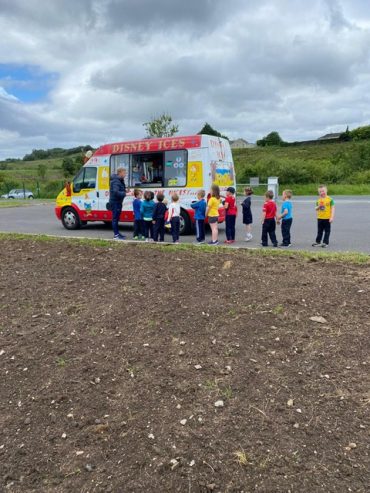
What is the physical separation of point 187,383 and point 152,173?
9.18 meters

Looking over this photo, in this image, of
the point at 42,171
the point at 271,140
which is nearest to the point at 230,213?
the point at 42,171

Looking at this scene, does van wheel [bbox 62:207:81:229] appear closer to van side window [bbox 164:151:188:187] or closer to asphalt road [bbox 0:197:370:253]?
asphalt road [bbox 0:197:370:253]

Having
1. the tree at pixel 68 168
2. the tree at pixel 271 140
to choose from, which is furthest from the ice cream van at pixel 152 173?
the tree at pixel 271 140

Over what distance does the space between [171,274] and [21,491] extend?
134 inches

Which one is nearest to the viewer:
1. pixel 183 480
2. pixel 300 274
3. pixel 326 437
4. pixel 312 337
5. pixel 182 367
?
→ pixel 183 480

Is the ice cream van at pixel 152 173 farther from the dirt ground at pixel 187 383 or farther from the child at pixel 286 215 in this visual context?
the dirt ground at pixel 187 383

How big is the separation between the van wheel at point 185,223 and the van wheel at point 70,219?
384cm

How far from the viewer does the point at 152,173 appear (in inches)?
467

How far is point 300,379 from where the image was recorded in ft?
10.7

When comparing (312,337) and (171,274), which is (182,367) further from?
(171,274)

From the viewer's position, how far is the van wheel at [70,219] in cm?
1334

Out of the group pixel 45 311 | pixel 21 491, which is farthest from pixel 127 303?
pixel 21 491

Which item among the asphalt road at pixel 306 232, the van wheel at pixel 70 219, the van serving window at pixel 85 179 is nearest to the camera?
the asphalt road at pixel 306 232

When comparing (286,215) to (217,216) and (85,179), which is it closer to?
(217,216)
